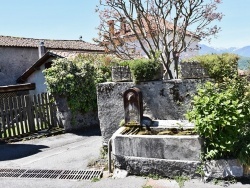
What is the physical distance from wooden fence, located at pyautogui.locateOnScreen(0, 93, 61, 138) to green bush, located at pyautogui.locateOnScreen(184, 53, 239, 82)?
24.3 ft

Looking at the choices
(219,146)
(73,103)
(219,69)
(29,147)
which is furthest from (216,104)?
(73,103)

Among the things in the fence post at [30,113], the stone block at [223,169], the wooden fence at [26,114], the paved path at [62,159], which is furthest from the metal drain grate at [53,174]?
the fence post at [30,113]

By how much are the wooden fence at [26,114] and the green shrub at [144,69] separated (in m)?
6.04

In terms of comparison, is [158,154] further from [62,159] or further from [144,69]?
[62,159]

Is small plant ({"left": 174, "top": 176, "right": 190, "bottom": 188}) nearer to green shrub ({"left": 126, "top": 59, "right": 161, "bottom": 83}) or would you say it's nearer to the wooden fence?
green shrub ({"left": 126, "top": 59, "right": 161, "bottom": 83})

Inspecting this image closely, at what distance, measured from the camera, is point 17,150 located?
28.7ft

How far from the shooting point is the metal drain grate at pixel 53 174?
567cm

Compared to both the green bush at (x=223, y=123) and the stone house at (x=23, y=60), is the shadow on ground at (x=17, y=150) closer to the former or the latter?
the green bush at (x=223, y=123)

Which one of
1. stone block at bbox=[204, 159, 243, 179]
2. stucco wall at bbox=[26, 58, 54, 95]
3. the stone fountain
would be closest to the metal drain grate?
the stone fountain

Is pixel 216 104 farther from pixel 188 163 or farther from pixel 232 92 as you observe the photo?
pixel 188 163

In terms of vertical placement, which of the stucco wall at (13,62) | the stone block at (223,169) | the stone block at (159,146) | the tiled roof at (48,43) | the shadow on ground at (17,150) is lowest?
the shadow on ground at (17,150)

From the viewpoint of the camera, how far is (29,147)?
9.02 meters

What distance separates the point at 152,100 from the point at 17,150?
5.00m

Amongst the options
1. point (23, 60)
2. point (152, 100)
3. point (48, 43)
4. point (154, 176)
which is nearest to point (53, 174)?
point (154, 176)
